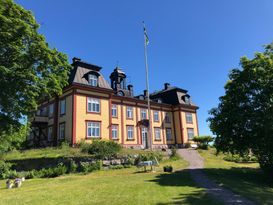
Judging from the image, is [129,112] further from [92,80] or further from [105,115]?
[92,80]

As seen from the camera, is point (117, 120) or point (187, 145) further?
point (187, 145)

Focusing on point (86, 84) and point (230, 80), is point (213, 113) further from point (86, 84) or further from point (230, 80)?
point (86, 84)

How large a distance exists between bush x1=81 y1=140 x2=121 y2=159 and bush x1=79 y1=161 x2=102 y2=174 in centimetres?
103

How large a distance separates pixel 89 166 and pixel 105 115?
10.3 meters

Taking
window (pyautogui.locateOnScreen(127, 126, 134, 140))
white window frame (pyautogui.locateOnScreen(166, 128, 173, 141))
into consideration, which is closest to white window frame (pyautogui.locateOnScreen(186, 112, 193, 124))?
white window frame (pyautogui.locateOnScreen(166, 128, 173, 141))

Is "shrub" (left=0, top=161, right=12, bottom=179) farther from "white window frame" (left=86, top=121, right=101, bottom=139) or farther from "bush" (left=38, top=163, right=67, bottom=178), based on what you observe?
"white window frame" (left=86, top=121, right=101, bottom=139)

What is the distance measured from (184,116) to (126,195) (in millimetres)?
31841

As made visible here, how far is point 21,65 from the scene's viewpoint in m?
12.5

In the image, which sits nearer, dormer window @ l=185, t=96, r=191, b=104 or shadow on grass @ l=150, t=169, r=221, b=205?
shadow on grass @ l=150, t=169, r=221, b=205

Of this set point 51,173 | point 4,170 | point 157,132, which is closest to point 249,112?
point 51,173

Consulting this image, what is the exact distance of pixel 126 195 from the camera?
395 inches

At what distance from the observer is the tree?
1695cm

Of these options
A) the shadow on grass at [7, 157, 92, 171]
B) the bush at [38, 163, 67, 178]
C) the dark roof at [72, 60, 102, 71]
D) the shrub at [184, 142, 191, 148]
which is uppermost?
the dark roof at [72, 60, 102, 71]

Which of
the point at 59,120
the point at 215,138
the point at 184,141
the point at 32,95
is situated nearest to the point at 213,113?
the point at 215,138
